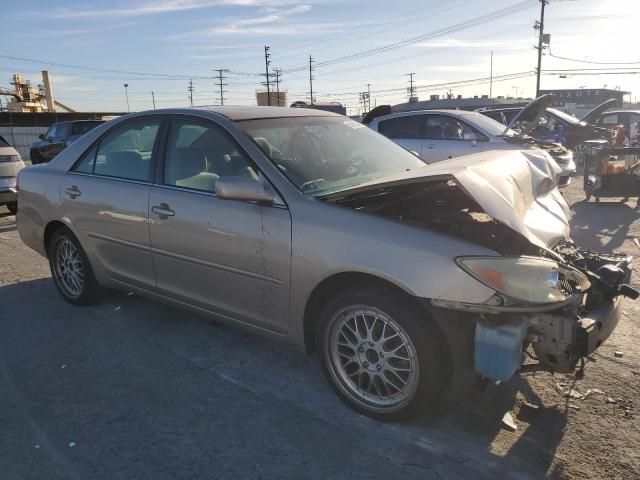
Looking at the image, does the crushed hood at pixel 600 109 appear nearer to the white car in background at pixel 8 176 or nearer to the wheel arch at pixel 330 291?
the wheel arch at pixel 330 291

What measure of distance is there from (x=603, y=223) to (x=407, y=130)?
167 inches

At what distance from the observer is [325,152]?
3650mm

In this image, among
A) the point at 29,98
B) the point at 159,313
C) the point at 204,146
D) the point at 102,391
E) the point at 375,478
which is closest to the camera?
the point at 375,478

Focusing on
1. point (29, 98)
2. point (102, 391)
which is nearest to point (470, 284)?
point (102, 391)

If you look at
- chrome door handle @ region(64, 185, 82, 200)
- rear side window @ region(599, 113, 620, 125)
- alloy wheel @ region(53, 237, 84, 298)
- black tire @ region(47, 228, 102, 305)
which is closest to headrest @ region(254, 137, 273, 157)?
chrome door handle @ region(64, 185, 82, 200)

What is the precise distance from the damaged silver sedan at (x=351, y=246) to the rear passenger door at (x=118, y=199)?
0.05 ft

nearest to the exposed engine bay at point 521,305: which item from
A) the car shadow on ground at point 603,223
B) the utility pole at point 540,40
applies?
the car shadow on ground at point 603,223

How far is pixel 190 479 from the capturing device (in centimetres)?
248

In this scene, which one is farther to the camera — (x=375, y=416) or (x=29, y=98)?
(x=29, y=98)

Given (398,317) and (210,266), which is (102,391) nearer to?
(210,266)

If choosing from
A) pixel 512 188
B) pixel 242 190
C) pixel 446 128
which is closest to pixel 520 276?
pixel 512 188

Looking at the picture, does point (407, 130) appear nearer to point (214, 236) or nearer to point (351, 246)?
point (214, 236)

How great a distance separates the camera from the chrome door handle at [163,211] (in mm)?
3623

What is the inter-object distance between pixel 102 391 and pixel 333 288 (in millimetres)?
1611
